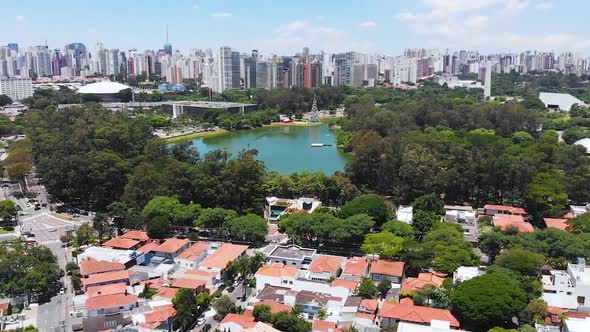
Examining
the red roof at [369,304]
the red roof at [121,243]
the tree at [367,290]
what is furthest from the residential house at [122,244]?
the red roof at [369,304]

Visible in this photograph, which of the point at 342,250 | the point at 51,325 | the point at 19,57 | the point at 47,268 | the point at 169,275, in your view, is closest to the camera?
the point at 51,325

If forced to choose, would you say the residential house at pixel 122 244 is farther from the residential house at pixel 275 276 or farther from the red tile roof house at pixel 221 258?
the residential house at pixel 275 276

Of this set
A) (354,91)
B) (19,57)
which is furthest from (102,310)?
(19,57)

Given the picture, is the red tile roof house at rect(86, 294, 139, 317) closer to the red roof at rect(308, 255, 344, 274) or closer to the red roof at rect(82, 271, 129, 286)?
the red roof at rect(82, 271, 129, 286)

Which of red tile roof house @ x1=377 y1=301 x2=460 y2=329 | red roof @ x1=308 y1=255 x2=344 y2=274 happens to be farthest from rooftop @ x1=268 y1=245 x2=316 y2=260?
red tile roof house @ x1=377 y1=301 x2=460 y2=329

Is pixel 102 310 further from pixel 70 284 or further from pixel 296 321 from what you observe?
pixel 296 321

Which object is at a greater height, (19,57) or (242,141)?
(19,57)

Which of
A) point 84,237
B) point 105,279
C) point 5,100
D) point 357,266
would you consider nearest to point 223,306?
point 105,279
